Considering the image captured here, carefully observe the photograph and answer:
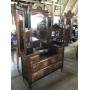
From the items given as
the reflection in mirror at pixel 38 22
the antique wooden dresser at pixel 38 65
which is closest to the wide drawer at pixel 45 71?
the antique wooden dresser at pixel 38 65

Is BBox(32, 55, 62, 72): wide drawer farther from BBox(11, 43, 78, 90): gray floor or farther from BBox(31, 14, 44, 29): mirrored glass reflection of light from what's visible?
BBox(31, 14, 44, 29): mirrored glass reflection of light

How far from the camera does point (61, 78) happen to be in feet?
5.15

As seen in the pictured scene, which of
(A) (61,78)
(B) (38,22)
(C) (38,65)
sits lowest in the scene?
(A) (61,78)

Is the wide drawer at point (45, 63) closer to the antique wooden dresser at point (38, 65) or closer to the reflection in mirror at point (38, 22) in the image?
the antique wooden dresser at point (38, 65)

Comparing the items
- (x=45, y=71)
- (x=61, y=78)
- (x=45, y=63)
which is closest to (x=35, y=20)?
(x=45, y=63)

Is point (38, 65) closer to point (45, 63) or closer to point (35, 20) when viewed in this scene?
point (45, 63)

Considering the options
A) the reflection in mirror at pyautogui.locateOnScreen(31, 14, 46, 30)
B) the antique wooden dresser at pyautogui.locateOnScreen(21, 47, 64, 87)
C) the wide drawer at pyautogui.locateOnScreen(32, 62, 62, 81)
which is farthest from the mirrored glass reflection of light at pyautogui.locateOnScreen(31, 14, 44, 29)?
the wide drawer at pyautogui.locateOnScreen(32, 62, 62, 81)

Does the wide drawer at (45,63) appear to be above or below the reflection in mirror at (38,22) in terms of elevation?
below

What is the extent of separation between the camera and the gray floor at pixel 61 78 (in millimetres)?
1316

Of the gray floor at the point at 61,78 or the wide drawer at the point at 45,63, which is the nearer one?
the gray floor at the point at 61,78

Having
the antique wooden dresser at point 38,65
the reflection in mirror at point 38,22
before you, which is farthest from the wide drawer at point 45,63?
the reflection in mirror at point 38,22

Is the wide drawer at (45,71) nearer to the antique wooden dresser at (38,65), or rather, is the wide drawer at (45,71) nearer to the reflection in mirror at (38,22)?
the antique wooden dresser at (38,65)

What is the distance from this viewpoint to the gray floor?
1.32 metres
